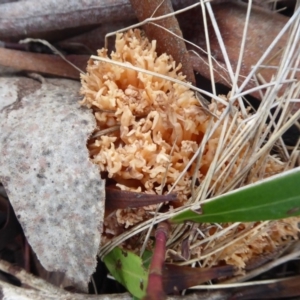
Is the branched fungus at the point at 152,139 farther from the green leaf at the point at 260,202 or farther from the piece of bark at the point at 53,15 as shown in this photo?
the piece of bark at the point at 53,15

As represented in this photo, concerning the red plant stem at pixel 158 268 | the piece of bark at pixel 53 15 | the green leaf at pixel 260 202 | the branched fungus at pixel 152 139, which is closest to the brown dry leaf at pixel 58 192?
the branched fungus at pixel 152 139

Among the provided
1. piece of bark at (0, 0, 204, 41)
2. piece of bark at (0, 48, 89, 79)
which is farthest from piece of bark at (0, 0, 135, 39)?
piece of bark at (0, 48, 89, 79)

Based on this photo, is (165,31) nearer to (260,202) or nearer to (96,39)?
(96,39)

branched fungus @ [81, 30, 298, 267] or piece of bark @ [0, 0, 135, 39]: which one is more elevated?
piece of bark @ [0, 0, 135, 39]

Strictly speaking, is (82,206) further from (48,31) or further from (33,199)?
(48,31)

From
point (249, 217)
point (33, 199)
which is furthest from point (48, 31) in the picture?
point (249, 217)

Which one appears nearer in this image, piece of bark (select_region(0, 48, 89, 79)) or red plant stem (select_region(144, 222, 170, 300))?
red plant stem (select_region(144, 222, 170, 300))

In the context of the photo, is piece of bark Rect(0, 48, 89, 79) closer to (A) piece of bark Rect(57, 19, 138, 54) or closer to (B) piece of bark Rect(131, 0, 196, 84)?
(A) piece of bark Rect(57, 19, 138, 54)
